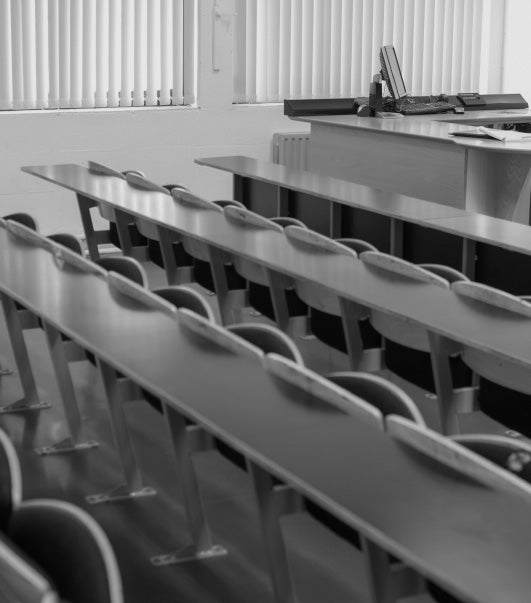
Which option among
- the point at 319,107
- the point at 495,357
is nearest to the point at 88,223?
the point at 319,107

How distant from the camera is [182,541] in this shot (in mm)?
3221

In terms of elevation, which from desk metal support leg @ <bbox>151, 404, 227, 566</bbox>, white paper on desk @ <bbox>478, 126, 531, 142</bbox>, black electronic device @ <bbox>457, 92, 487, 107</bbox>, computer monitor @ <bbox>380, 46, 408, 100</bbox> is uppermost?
computer monitor @ <bbox>380, 46, 408, 100</bbox>

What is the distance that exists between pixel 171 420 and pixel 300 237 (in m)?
1.37

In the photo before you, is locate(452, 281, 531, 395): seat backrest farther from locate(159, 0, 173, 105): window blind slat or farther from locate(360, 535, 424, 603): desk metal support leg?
locate(159, 0, 173, 105): window blind slat

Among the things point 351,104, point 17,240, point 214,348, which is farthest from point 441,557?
point 351,104

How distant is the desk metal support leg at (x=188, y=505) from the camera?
3010 mm

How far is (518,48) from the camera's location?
364 inches

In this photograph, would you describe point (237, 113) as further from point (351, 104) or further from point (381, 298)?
point (381, 298)

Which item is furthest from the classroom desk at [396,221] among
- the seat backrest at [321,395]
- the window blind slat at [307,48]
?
the window blind slat at [307,48]

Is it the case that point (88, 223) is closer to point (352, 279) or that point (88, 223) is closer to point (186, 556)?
point (352, 279)

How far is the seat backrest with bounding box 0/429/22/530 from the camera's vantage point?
1.96m

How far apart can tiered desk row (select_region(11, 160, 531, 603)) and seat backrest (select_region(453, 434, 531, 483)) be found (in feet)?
0.63

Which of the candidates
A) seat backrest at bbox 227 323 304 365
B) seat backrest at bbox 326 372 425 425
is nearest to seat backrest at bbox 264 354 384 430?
seat backrest at bbox 326 372 425 425

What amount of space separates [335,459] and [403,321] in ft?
4.28
